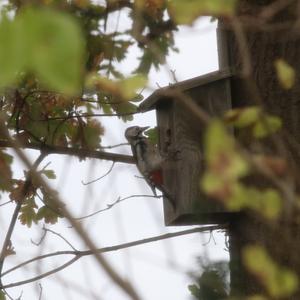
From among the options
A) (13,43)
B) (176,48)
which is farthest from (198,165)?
(13,43)

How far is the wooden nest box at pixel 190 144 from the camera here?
5.08 m

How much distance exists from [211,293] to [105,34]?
6.20 ft

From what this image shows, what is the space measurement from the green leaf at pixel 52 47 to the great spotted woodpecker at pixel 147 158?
12.6 feet

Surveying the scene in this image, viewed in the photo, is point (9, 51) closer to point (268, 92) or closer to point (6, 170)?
point (268, 92)

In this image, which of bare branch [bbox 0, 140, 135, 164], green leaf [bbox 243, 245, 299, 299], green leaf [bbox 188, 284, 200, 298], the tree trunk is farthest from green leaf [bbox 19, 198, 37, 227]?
green leaf [bbox 243, 245, 299, 299]

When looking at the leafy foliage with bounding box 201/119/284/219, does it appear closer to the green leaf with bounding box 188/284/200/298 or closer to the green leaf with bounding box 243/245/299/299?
the green leaf with bounding box 243/245/299/299

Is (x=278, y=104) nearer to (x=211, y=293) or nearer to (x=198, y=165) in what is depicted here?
(x=198, y=165)

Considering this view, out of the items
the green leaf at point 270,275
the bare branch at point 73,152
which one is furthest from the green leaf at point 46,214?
the green leaf at point 270,275

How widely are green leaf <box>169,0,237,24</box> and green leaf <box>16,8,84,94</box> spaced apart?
43cm

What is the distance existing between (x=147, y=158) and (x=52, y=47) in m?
4.59

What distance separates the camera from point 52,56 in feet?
5.17

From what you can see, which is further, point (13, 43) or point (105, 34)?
point (105, 34)

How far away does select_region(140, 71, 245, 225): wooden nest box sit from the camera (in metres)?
5.08

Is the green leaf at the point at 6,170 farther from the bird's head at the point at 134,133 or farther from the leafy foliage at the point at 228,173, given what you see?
the leafy foliage at the point at 228,173
